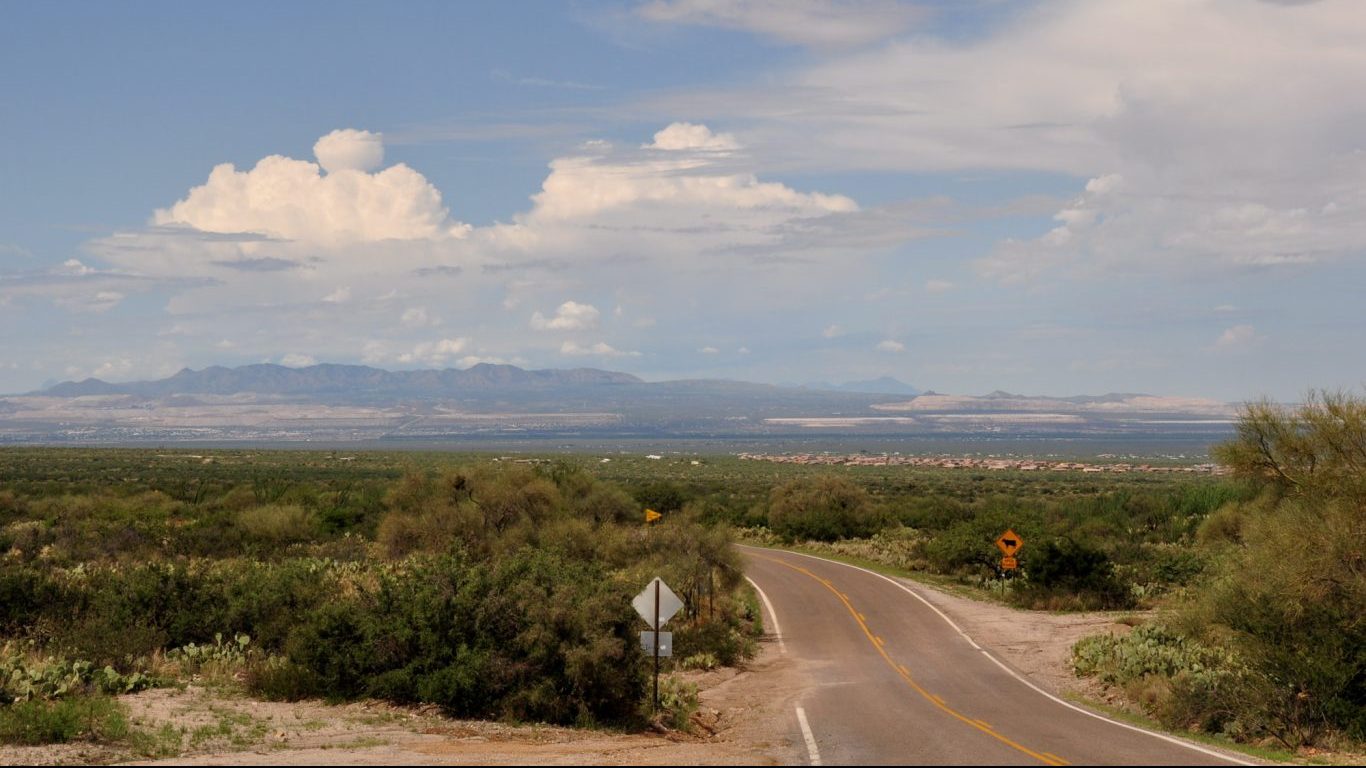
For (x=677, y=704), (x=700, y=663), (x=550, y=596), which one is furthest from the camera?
(x=700, y=663)

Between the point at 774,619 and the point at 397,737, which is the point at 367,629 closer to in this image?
the point at 397,737

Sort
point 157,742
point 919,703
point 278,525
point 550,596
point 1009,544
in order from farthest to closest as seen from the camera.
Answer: point 278,525
point 1009,544
point 919,703
point 550,596
point 157,742

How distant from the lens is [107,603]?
24922 mm

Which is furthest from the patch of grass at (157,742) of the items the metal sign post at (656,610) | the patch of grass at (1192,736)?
the patch of grass at (1192,736)

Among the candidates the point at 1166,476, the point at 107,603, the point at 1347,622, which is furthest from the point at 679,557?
the point at 1166,476

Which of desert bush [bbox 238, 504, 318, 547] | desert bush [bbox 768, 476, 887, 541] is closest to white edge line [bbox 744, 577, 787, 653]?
desert bush [bbox 238, 504, 318, 547]

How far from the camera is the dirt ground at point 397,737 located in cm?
1553

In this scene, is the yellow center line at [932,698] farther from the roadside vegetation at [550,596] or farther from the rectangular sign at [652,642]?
the rectangular sign at [652,642]

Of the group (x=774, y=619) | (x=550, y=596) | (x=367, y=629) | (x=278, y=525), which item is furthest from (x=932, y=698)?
(x=278, y=525)

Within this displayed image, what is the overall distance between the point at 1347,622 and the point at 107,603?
77.9ft

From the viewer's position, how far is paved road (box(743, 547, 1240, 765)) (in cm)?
1716

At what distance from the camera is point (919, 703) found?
22.8m

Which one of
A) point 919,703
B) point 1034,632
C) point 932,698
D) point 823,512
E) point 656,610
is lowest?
point 1034,632

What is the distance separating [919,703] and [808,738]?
4.40 m
